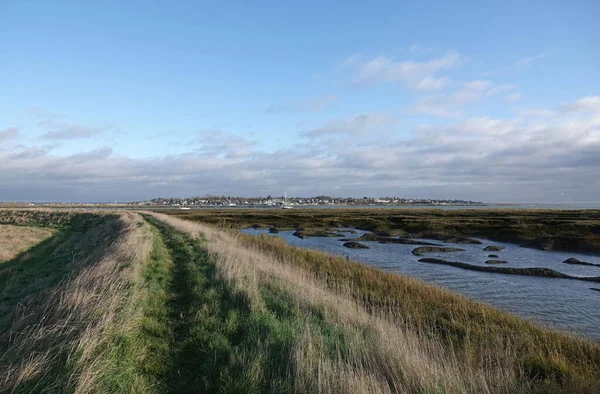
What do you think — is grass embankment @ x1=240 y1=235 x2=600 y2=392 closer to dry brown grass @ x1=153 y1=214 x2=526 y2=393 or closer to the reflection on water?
dry brown grass @ x1=153 y1=214 x2=526 y2=393

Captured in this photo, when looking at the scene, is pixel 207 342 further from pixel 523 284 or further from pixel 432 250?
pixel 432 250

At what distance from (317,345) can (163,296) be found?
5.32 meters

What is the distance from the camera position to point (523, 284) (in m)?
19.5

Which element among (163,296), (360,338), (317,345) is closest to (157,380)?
(317,345)

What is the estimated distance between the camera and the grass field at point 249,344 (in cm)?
505

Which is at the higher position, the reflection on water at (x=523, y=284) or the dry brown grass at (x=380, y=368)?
the dry brown grass at (x=380, y=368)

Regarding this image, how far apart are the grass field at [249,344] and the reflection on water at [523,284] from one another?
3.84 m

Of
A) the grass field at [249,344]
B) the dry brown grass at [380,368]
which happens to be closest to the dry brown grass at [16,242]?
the grass field at [249,344]

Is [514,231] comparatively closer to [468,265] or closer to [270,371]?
[468,265]

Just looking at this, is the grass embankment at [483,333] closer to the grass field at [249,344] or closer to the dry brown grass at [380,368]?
the grass field at [249,344]

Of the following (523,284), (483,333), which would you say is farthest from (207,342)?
(523,284)

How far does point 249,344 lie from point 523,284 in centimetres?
1859

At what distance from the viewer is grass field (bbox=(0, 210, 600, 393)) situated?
505 cm

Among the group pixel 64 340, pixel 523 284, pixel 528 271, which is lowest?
pixel 523 284
